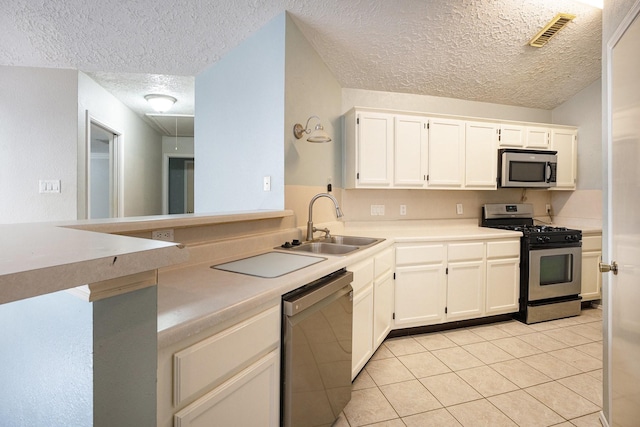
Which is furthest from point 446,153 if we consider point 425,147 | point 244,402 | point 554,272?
point 244,402

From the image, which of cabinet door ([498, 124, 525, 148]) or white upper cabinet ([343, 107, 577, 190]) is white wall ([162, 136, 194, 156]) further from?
cabinet door ([498, 124, 525, 148])

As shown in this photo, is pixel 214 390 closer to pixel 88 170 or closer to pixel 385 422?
pixel 385 422

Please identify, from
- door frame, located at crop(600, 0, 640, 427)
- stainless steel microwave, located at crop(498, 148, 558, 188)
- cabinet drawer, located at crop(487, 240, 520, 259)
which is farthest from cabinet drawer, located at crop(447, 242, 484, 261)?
door frame, located at crop(600, 0, 640, 427)

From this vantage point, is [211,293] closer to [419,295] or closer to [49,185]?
[419,295]

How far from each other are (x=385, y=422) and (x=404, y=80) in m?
2.91

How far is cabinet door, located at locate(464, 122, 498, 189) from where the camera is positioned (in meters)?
3.22

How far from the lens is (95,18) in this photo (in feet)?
6.97

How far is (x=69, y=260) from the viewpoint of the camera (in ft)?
1.44

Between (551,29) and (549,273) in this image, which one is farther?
(549,273)

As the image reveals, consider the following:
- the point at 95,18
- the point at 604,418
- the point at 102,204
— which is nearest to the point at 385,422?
the point at 604,418

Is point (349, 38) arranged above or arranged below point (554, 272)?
above

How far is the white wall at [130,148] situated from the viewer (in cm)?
306

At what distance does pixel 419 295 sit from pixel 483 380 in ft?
2.58

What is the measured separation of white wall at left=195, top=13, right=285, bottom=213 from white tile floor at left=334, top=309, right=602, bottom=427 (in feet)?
4.55
